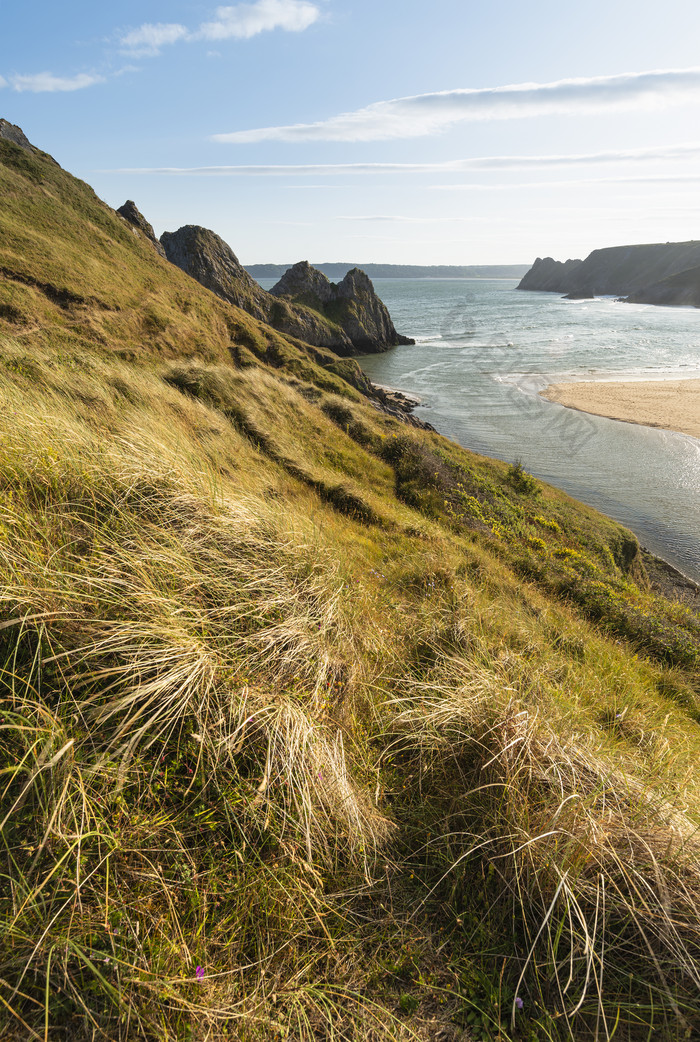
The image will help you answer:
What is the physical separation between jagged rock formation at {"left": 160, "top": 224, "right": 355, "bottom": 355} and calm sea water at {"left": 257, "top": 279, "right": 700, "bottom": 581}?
1179cm

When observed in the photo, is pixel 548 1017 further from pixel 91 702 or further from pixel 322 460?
pixel 322 460

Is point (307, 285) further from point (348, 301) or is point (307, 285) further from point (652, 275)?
point (652, 275)

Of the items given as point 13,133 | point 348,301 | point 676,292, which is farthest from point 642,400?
point 676,292

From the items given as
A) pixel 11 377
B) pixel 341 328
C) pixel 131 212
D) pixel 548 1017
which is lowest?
pixel 548 1017

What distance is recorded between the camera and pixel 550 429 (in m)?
33.9

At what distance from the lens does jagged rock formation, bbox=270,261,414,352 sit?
75.0 meters

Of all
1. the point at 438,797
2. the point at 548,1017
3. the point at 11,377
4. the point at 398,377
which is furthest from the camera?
the point at 398,377

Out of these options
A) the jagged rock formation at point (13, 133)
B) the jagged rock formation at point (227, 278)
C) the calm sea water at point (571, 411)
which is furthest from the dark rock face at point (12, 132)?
the calm sea water at point (571, 411)

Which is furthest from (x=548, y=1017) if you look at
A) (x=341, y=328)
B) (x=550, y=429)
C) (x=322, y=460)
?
(x=341, y=328)

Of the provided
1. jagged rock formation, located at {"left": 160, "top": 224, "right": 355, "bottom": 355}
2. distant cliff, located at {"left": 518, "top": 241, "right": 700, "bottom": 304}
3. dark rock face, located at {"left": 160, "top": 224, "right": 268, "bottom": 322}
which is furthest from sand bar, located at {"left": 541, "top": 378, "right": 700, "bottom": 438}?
distant cliff, located at {"left": 518, "top": 241, "right": 700, "bottom": 304}

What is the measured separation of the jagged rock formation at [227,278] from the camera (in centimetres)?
5550

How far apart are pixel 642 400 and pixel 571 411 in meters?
7.71

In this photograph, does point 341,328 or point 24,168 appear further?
point 341,328

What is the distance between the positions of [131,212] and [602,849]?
5485cm
